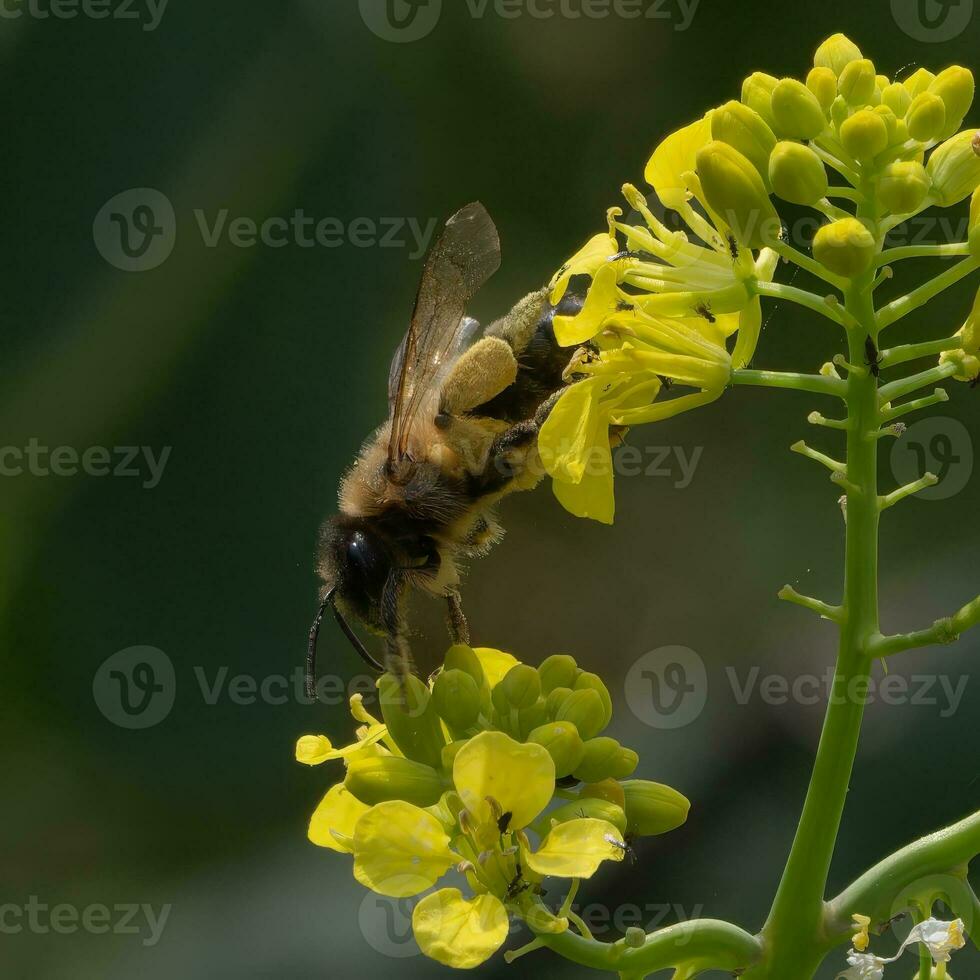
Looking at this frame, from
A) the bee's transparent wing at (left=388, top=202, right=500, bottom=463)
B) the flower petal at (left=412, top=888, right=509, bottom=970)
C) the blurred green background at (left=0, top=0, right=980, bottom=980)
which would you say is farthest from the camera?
the blurred green background at (left=0, top=0, right=980, bottom=980)

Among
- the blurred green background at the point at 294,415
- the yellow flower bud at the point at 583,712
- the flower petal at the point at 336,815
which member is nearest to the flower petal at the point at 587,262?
the yellow flower bud at the point at 583,712

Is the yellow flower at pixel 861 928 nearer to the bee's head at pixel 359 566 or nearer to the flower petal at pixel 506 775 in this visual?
the flower petal at pixel 506 775

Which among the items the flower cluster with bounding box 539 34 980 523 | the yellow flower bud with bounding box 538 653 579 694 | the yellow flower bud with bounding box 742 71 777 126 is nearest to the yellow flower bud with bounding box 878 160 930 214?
the flower cluster with bounding box 539 34 980 523

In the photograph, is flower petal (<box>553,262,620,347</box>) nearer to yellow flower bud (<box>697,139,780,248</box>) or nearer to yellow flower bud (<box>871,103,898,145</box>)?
yellow flower bud (<box>697,139,780,248</box>)

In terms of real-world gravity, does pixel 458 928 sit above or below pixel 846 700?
below

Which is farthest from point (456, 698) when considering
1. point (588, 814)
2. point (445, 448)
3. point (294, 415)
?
point (294, 415)

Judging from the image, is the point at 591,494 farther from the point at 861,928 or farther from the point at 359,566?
the point at 861,928

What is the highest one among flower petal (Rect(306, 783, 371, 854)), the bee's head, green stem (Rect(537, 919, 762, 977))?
the bee's head
